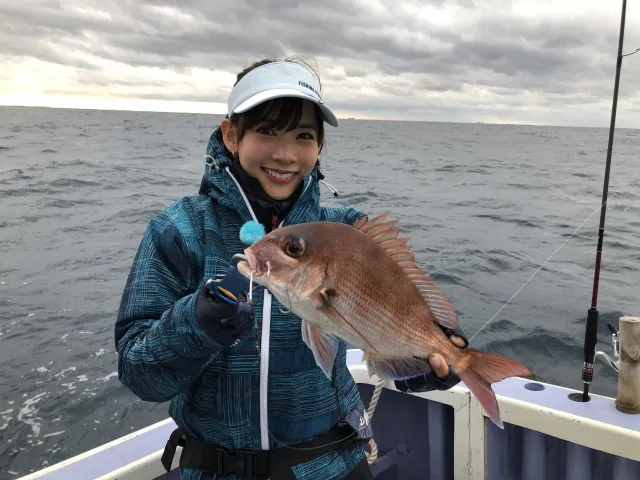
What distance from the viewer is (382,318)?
70.8 inches

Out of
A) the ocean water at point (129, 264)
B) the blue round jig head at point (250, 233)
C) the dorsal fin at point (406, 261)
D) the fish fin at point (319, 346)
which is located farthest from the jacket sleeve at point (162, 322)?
the ocean water at point (129, 264)

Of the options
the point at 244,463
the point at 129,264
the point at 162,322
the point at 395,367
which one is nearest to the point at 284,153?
the point at 162,322

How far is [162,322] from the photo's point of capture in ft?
5.72

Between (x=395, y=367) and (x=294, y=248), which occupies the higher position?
(x=294, y=248)

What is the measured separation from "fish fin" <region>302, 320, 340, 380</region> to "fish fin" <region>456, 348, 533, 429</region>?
49cm

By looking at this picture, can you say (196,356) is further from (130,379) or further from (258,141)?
(258,141)

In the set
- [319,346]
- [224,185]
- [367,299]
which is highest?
[224,185]

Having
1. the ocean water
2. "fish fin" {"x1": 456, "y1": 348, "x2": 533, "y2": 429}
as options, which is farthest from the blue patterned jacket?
the ocean water

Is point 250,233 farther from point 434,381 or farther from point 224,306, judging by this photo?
point 434,381

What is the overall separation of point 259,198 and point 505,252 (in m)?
10.9

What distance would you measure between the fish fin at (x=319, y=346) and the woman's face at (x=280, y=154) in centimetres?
69

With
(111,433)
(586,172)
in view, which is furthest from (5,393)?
(586,172)

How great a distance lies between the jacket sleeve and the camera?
5.57 feet

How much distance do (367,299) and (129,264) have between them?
10853 mm
